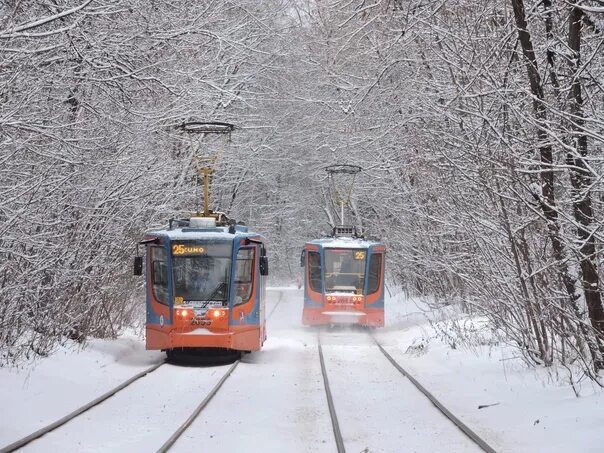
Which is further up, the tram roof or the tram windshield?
the tram roof

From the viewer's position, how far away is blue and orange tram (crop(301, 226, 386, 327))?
88.4 ft

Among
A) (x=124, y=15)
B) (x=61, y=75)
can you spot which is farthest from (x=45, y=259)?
(x=124, y=15)

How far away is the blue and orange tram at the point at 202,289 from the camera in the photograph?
1755cm

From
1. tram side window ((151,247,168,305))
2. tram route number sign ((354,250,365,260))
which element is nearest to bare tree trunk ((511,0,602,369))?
tram side window ((151,247,168,305))

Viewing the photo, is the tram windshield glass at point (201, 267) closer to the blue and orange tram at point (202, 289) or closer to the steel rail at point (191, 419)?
the blue and orange tram at point (202, 289)

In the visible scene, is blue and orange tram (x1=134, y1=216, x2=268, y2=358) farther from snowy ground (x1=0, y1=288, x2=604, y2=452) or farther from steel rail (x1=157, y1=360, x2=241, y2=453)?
steel rail (x1=157, y1=360, x2=241, y2=453)

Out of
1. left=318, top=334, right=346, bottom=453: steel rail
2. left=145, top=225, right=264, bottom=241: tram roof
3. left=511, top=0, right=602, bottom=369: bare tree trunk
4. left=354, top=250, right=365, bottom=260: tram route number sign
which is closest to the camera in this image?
left=318, top=334, right=346, bottom=453: steel rail

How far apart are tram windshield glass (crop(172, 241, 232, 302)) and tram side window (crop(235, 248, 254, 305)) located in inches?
7.7

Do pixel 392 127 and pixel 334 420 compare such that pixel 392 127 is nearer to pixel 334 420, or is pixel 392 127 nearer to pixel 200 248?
pixel 200 248

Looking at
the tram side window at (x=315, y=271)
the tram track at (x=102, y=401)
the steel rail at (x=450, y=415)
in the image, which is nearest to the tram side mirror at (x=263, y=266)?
the tram track at (x=102, y=401)

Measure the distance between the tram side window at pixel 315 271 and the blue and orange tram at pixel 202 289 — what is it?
8949 millimetres

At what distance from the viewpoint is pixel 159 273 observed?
18141 mm

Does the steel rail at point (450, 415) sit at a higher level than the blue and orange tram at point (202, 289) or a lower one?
lower

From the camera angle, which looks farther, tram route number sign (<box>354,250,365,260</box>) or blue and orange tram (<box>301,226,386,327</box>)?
tram route number sign (<box>354,250,365,260</box>)
